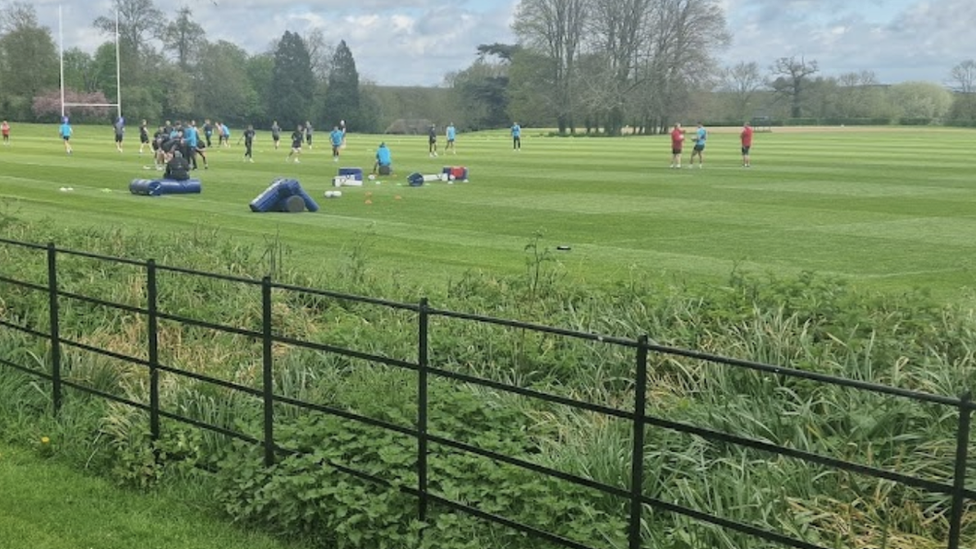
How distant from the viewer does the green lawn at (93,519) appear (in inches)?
230

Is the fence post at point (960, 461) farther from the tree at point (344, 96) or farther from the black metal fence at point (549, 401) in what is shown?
the tree at point (344, 96)

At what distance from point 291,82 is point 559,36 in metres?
33.2

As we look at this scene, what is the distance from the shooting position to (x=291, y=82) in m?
132

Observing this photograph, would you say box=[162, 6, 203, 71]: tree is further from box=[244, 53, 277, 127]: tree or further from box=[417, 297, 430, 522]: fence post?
box=[417, 297, 430, 522]: fence post

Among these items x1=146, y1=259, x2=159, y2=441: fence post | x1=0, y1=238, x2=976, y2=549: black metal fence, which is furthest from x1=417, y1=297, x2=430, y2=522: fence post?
x1=146, y1=259, x2=159, y2=441: fence post

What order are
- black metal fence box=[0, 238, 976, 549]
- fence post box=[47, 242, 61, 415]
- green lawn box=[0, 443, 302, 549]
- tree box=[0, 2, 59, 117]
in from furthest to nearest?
tree box=[0, 2, 59, 117]
fence post box=[47, 242, 61, 415]
green lawn box=[0, 443, 302, 549]
black metal fence box=[0, 238, 976, 549]

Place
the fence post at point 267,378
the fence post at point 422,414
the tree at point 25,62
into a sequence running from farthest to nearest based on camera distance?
the tree at point 25,62 < the fence post at point 267,378 < the fence post at point 422,414

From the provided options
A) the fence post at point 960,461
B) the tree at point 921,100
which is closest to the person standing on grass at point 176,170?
the fence post at point 960,461

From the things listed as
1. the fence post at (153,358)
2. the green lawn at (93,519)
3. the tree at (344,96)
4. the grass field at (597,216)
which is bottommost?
the green lawn at (93,519)

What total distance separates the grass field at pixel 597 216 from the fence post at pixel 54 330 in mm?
5852

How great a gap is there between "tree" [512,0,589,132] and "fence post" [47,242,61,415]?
11296 centimetres

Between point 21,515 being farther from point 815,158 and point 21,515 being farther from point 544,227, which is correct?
point 815,158

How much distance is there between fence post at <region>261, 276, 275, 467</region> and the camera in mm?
6059

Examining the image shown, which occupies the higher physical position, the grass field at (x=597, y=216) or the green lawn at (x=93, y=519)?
the grass field at (x=597, y=216)
